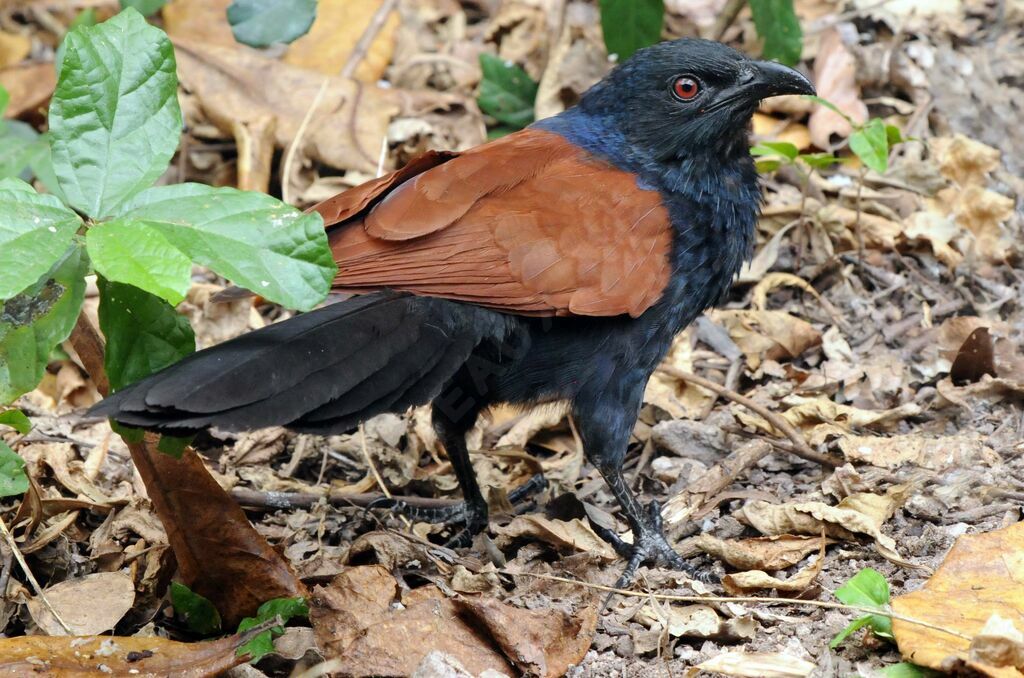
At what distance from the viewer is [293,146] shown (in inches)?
203

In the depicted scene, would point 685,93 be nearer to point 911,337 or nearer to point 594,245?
point 594,245

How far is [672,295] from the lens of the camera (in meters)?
3.41

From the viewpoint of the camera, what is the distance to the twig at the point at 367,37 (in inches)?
223

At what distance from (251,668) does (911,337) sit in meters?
2.85

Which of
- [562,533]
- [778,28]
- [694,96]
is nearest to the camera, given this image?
[562,533]

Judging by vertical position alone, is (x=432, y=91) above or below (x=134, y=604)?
above

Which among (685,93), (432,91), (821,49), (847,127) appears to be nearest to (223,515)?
(685,93)

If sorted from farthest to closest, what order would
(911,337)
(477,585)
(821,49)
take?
(821,49), (911,337), (477,585)

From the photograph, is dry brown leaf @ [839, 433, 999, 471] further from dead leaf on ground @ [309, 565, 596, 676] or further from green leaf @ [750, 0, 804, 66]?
green leaf @ [750, 0, 804, 66]

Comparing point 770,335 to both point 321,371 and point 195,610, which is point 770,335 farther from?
point 195,610

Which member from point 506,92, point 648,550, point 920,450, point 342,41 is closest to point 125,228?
point 648,550

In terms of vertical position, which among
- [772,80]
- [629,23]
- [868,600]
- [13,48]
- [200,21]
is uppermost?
Answer: [772,80]

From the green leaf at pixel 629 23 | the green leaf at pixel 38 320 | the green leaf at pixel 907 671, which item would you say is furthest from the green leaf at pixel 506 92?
the green leaf at pixel 907 671

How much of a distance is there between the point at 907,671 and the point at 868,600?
0.19m
